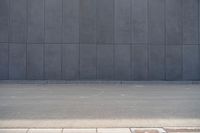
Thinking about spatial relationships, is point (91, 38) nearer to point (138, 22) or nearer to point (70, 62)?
point (70, 62)

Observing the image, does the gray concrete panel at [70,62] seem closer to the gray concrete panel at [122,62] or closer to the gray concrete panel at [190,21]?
the gray concrete panel at [122,62]

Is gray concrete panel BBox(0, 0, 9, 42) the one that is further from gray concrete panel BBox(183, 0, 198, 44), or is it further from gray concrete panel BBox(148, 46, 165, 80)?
gray concrete panel BBox(183, 0, 198, 44)

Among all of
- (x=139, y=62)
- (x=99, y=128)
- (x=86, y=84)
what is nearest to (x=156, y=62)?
(x=139, y=62)

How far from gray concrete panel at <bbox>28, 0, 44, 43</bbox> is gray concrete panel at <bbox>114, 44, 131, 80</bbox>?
5482 mm

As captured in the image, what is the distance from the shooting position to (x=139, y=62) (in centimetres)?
2773

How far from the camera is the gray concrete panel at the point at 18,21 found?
89.9 feet

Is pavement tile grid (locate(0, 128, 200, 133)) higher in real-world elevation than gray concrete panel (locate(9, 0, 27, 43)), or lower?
lower

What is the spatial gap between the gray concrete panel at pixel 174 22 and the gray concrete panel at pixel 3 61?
11.5 metres

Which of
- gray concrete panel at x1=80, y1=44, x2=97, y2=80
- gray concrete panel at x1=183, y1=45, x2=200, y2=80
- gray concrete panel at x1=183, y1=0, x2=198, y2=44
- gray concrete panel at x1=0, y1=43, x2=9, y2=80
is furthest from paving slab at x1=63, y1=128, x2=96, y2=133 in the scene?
gray concrete panel at x1=183, y1=0, x2=198, y2=44

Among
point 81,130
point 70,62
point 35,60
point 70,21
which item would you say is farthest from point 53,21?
point 81,130

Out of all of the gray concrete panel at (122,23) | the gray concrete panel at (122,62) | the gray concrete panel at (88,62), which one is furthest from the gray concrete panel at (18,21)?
the gray concrete panel at (122,62)

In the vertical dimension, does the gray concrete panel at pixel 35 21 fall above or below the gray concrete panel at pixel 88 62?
above

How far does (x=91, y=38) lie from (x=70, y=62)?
2263mm

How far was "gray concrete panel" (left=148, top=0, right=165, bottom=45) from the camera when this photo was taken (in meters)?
27.9
